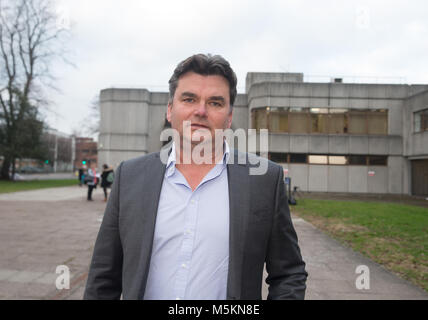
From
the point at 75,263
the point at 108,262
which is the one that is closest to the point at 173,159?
the point at 108,262

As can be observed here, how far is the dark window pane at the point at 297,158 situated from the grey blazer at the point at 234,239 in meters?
22.1

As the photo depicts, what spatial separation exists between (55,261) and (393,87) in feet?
84.9

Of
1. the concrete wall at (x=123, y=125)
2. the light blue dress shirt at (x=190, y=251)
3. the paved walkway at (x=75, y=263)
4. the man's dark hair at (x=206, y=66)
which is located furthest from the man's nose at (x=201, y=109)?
the concrete wall at (x=123, y=125)

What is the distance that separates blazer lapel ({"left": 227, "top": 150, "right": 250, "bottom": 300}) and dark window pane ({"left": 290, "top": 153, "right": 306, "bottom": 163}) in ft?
72.9

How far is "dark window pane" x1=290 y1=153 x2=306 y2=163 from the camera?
2288 cm

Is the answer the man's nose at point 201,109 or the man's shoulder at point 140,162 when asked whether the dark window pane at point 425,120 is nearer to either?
the man's nose at point 201,109

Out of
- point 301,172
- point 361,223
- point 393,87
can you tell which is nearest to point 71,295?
point 361,223

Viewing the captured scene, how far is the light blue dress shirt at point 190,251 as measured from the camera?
4.75 feet

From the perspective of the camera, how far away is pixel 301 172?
22.7 metres

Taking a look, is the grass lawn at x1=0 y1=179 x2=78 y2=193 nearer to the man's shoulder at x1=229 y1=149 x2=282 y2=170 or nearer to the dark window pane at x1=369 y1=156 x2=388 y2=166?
the man's shoulder at x1=229 y1=149 x2=282 y2=170

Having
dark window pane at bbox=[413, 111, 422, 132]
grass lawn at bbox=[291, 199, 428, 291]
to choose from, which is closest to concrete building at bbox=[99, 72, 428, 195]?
dark window pane at bbox=[413, 111, 422, 132]

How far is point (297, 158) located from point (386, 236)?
1592 cm

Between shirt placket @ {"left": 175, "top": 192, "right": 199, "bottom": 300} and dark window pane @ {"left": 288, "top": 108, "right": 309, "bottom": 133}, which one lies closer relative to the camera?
shirt placket @ {"left": 175, "top": 192, "right": 199, "bottom": 300}
